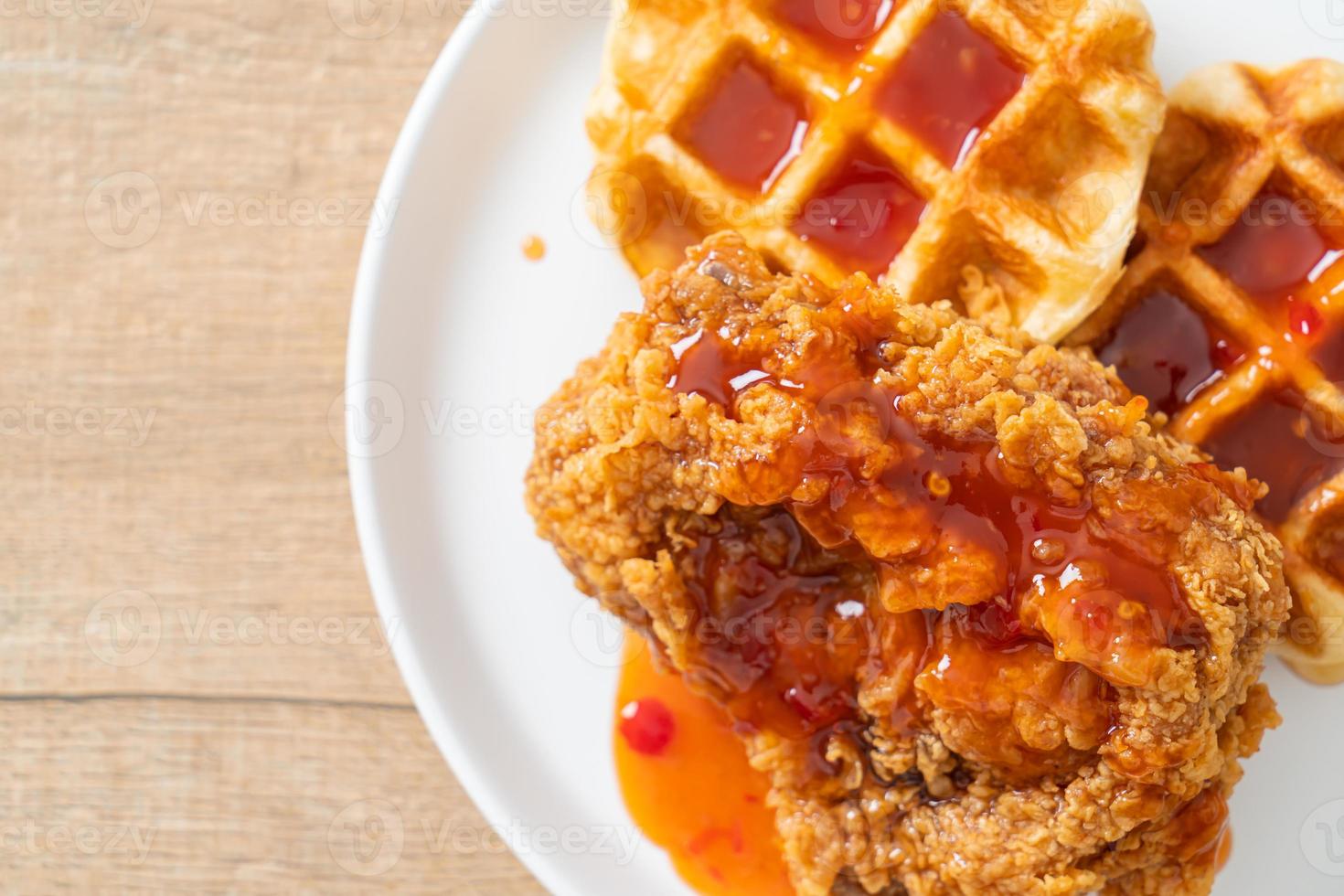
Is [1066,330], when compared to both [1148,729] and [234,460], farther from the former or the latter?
[234,460]

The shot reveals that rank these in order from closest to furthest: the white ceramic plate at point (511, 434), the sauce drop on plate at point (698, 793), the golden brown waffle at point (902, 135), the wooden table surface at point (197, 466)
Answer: the golden brown waffle at point (902, 135) → the white ceramic plate at point (511, 434) → the sauce drop on plate at point (698, 793) → the wooden table surface at point (197, 466)

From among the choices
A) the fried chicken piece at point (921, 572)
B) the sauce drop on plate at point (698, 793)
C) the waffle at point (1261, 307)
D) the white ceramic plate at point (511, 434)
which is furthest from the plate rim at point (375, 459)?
the waffle at point (1261, 307)

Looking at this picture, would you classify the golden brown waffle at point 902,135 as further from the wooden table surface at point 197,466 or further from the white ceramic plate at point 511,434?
the wooden table surface at point 197,466

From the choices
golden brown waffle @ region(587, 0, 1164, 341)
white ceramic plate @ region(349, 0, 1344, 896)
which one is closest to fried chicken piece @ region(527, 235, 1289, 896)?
golden brown waffle @ region(587, 0, 1164, 341)

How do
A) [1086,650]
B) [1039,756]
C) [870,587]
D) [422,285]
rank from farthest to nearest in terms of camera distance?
[422,285]
[870,587]
[1039,756]
[1086,650]

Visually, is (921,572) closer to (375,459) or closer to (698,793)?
(698,793)

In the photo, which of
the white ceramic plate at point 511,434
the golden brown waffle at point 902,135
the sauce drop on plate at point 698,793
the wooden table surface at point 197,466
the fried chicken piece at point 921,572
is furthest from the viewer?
the wooden table surface at point 197,466

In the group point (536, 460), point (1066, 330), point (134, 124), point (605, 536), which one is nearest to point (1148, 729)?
point (1066, 330)
